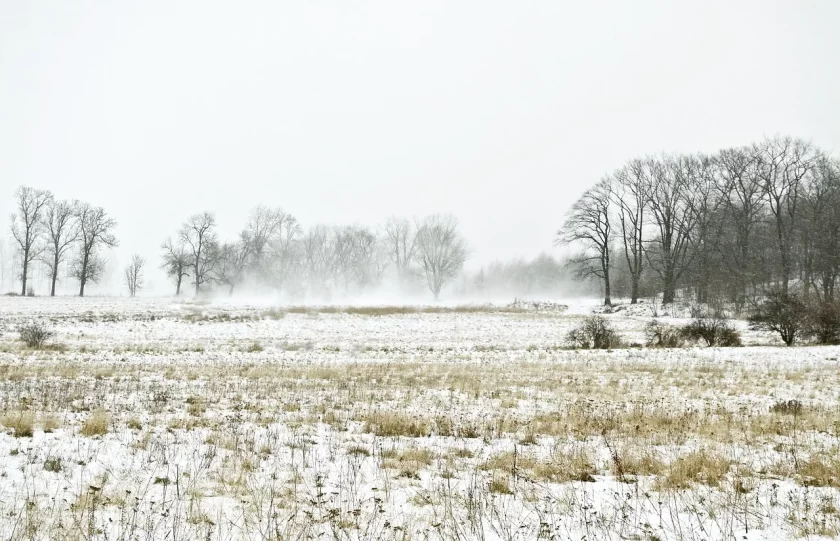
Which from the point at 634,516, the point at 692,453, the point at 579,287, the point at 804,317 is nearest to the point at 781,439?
the point at 692,453

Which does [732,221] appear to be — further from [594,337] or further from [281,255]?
[281,255]

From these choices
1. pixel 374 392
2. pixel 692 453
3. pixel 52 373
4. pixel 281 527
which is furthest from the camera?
pixel 52 373

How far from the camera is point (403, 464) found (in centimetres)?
612

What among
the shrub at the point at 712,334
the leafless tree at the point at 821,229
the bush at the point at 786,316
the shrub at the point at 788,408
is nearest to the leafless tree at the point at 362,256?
the leafless tree at the point at 821,229

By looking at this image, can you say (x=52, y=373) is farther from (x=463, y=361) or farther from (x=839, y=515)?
(x=839, y=515)

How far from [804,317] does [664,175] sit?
29.0m

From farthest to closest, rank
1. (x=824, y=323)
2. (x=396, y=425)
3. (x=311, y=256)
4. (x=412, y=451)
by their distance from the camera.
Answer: (x=311, y=256), (x=824, y=323), (x=396, y=425), (x=412, y=451)

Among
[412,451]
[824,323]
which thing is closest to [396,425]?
[412,451]

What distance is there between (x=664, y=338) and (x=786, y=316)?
19.4 ft

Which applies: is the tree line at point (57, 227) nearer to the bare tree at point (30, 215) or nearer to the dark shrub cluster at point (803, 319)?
the bare tree at point (30, 215)

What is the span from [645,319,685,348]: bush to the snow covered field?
825 cm

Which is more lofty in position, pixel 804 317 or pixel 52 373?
pixel 804 317

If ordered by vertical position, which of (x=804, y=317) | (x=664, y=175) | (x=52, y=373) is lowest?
(x=52, y=373)

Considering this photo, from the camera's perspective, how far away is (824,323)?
24.5 metres
